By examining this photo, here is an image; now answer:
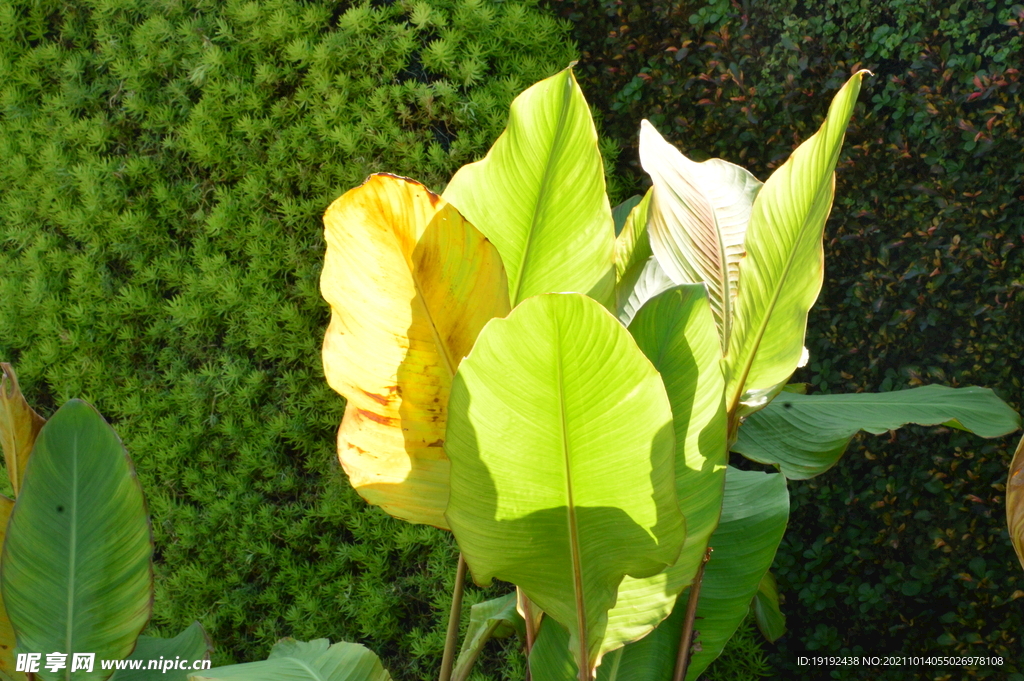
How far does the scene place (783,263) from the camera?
0.64 metres

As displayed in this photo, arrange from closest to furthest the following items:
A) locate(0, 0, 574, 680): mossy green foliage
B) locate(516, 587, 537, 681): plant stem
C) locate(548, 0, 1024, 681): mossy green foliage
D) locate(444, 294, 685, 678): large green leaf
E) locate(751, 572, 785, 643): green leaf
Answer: locate(444, 294, 685, 678): large green leaf, locate(516, 587, 537, 681): plant stem, locate(751, 572, 785, 643): green leaf, locate(548, 0, 1024, 681): mossy green foliage, locate(0, 0, 574, 680): mossy green foliage

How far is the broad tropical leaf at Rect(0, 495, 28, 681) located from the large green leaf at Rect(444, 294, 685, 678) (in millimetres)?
591

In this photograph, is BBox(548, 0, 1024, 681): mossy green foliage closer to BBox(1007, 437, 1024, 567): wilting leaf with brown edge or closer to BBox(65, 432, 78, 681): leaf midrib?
BBox(1007, 437, 1024, 567): wilting leaf with brown edge

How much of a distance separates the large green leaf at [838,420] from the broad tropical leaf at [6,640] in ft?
2.67

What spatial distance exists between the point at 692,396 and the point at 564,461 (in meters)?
0.13

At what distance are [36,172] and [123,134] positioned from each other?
0.30m

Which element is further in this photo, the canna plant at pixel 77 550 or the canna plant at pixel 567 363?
the canna plant at pixel 77 550

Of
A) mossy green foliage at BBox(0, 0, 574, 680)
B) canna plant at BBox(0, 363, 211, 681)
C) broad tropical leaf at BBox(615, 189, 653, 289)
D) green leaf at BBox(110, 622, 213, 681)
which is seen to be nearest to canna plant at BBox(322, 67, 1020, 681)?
broad tropical leaf at BBox(615, 189, 653, 289)

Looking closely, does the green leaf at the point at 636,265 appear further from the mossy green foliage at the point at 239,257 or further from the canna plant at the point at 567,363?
the mossy green foliage at the point at 239,257

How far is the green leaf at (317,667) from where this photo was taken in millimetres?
734

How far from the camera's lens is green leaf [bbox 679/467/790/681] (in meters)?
0.77

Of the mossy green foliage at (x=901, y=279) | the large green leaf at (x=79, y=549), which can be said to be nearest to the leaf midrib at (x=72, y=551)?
the large green leaf at (x=79, y=549)

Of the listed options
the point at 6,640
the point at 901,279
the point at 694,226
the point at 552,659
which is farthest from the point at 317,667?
the point at 901,279

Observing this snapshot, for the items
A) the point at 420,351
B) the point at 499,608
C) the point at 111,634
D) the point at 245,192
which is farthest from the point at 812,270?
the point at 245,192
